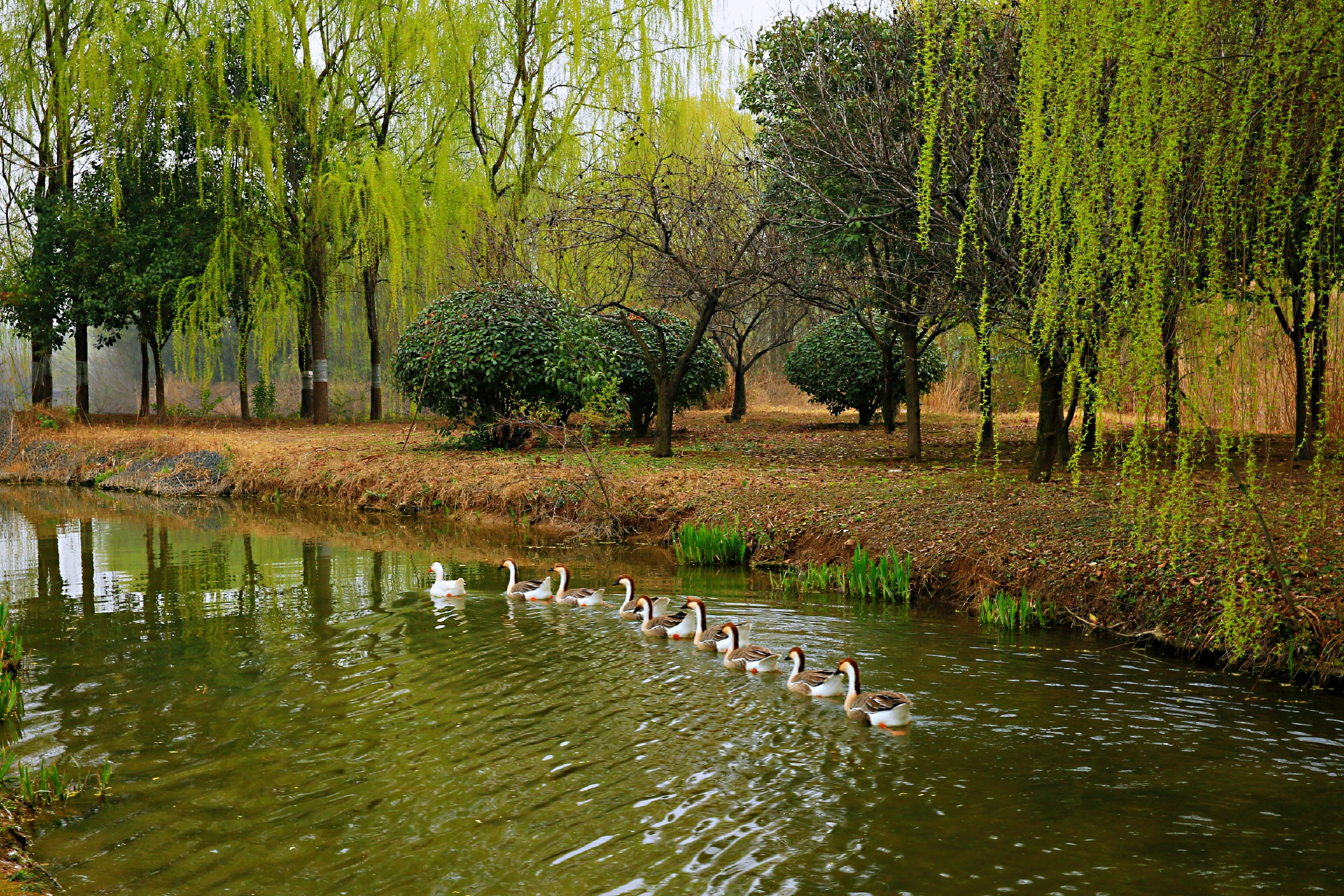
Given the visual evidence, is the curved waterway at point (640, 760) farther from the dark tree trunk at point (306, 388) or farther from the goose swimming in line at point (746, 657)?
the dark tree trunk at point (306, 388)

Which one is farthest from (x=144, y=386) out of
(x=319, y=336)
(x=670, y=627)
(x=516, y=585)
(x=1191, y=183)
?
(x=1191, y=183)

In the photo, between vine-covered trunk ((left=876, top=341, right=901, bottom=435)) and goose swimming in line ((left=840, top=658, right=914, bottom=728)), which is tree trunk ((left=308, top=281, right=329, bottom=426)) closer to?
vine-covered trunk ((left=876, top=341, right=901, bottom=435))

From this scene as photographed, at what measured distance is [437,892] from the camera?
13.5ft

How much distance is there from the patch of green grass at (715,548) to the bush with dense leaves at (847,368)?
1001 centimetres

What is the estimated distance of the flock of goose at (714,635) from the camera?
6.04 meters

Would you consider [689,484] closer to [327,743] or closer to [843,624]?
[843,624]

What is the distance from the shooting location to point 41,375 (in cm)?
2484

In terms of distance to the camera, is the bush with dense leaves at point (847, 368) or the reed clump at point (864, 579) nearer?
the reed clump at point (864, 579)

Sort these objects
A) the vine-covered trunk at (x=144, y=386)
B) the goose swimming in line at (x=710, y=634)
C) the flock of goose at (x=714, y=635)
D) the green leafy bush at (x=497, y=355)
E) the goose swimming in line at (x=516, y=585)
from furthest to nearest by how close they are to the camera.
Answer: the vine-covered trunk at (x=144, y=386)
the green leafy bush at (x=497, y=355)
the goose swimming in line at (x=516, y=585)
the goose swimming in line at (x=710, y=634)
the flock of goose at (x=714, y=635)

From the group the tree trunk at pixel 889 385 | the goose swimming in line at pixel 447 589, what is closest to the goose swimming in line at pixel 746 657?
the goose swimming in line at pixel 447 589

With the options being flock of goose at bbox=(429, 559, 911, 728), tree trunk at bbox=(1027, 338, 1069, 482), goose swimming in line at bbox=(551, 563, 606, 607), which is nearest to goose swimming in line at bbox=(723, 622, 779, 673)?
flock of goose at bbox=(429, 559, 911, 728)

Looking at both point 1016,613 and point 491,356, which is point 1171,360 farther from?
point 491,356

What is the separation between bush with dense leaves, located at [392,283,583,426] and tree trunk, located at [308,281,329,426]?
25.9 ft

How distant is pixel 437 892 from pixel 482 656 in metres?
3.48
